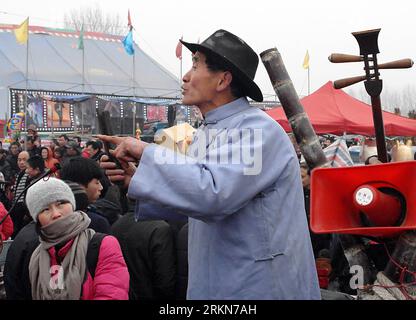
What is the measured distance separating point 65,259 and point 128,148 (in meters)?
1.04

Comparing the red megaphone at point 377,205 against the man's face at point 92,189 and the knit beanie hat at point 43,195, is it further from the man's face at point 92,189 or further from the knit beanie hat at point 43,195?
the man's face at point 92,189

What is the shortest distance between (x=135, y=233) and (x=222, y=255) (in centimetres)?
158

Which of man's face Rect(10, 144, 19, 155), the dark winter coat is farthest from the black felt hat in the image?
man's face Rect(10, 144, 19, 155)

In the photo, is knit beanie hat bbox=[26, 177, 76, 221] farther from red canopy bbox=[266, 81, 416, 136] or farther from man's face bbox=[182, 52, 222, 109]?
red canopy bbox=[266, 81, 416, 136]

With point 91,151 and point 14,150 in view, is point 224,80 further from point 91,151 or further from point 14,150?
point 14,150

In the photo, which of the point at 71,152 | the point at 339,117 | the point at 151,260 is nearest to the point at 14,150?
the point at 71,152

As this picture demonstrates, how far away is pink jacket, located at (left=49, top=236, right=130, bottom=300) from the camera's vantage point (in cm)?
236

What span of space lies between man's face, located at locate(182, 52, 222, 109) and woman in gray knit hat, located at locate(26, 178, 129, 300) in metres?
0.98

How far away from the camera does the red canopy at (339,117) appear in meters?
8.20

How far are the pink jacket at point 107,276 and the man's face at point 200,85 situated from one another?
959 millimetres

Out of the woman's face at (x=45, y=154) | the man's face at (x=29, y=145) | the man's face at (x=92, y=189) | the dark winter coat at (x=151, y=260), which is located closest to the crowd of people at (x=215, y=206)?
the dark winter coat at (x=151, y=260)

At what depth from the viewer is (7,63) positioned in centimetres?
2405

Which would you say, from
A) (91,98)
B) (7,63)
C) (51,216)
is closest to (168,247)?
(51,216)
